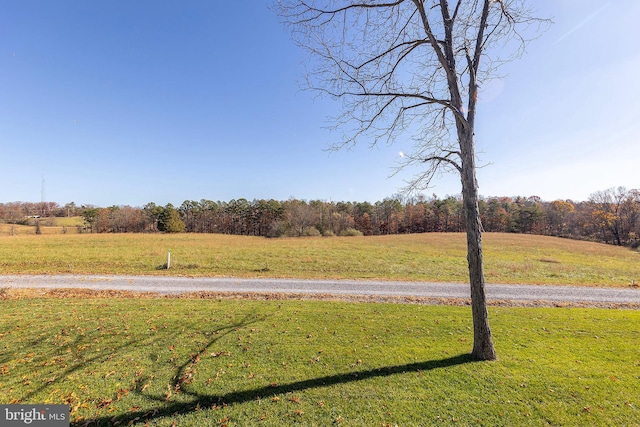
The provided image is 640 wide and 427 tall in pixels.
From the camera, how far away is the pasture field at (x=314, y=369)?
3.61 meters

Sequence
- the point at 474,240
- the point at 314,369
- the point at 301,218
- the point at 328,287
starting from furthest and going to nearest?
the point at 301,218, the point at 328,287, the point at 474,240, the point at 314,369

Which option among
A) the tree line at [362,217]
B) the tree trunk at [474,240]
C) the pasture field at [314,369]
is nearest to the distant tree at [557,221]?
the tree line at [362,217]

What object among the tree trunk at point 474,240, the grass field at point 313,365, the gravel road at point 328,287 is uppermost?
the tree trunk at point 474,240

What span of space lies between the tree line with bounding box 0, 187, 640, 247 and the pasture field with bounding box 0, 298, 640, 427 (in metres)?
49.1

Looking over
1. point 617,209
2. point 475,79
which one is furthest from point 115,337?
point 617,209

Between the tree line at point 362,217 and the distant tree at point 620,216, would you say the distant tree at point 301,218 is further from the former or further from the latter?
the distant tree at point 620,216

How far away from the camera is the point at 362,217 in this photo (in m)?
72.6

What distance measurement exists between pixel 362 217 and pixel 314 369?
226 ft

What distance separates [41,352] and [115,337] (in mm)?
1194

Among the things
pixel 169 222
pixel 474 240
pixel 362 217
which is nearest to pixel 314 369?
pixel 474 240

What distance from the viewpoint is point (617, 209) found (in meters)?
60.7

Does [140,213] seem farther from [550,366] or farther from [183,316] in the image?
[550,366]

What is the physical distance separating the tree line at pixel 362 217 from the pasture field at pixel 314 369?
49150mm

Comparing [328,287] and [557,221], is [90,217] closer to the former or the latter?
[328,287]
